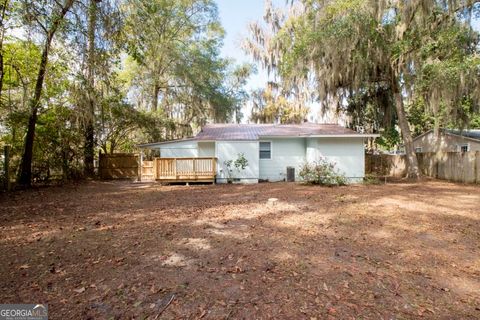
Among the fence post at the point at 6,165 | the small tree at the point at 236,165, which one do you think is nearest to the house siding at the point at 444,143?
the small tree at the point at 236,165

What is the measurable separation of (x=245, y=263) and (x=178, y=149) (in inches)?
448

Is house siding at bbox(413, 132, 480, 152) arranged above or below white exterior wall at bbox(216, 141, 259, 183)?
above

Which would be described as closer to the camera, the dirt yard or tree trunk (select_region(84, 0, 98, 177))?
the dirt yard

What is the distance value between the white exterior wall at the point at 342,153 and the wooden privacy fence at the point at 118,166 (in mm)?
10769

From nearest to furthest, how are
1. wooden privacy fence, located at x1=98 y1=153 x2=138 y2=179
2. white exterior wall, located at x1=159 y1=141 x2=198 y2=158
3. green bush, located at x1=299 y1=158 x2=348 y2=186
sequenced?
green bush, located at x1=299 y1=158 x2=348 y2=186 < white exterior wall, located at x1=159 y1=141 x2=198 y2=158 < wooden privacy fence, located at x1=98 y1=153 x2=138 y2=179

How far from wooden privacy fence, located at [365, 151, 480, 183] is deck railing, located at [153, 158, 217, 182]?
11810mm

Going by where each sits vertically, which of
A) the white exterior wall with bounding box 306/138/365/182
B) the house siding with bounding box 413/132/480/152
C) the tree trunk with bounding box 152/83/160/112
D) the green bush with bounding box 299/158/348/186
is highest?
the tree trunk with bounding box 152/83/160/112

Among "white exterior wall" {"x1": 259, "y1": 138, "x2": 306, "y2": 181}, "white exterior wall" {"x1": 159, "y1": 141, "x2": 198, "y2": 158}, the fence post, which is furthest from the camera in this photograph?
"white exterior wall" {"x1": 159, "y1": 141, "x2": 198, "y2": 158}

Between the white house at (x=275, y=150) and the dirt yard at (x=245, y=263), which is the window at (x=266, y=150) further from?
the dirt yard at (x=245, y=263)

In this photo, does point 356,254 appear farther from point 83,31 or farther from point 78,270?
point 83,31

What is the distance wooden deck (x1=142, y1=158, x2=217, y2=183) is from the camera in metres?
12.8

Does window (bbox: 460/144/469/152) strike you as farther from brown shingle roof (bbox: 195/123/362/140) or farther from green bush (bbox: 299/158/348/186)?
green bush (bbox: 299/158/348/186)

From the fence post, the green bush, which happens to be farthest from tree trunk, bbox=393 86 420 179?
the fence post

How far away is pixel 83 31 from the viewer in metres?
7.77
